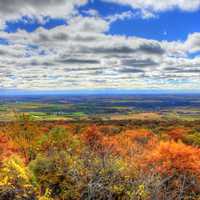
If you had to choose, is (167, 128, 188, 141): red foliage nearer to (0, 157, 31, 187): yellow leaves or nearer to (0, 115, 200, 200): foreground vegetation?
(0, 115, 200, 200): foreground vegetation

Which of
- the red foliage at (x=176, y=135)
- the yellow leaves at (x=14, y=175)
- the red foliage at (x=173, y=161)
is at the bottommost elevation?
the red foliage at (x=176, y=135)

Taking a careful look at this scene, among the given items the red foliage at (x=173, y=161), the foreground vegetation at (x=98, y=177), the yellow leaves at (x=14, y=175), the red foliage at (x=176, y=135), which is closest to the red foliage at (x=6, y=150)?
the foreground vegetation at (x=98, y=177)

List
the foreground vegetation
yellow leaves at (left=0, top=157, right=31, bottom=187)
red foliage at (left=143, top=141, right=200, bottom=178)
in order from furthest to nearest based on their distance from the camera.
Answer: red foliage at (left=143, top=141, right=200, bottom=178) → yellow leaves at (left=0, top=157, right=31, bottom=187) → the foreground vegetation

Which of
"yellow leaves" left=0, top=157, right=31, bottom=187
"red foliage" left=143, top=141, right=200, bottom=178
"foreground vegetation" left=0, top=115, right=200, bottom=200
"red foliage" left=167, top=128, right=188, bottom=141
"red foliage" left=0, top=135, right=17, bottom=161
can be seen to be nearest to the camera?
"foreground vegetation" left=0, top=115, right=200, bottom=200

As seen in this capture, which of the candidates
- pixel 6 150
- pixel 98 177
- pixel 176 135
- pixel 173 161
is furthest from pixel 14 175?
pixel 176 135

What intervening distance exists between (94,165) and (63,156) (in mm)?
4835

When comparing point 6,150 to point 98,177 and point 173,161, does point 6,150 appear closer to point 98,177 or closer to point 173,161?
point 173,161

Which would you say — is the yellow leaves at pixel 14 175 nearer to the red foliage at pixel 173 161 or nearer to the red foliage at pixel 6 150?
the red foliage at pixel 6 150


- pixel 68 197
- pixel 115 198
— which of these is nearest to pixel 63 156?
pixel 68 197

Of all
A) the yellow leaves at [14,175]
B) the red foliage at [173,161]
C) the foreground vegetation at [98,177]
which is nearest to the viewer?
the foreground vegetation at [98,177]

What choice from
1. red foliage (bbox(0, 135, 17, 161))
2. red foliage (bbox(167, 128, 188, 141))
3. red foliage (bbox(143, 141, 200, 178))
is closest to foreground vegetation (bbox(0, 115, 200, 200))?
red foliage (bbox(143, 141, 200, 178))

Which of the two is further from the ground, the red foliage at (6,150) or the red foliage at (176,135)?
the red foliage at (6,150)

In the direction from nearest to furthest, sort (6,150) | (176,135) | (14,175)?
(14,175), (6,150), (176,135)

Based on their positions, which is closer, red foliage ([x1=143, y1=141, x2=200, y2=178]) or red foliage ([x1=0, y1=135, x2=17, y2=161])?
red foliage ([x1=143, y1=141, x2=200, y2=178])
